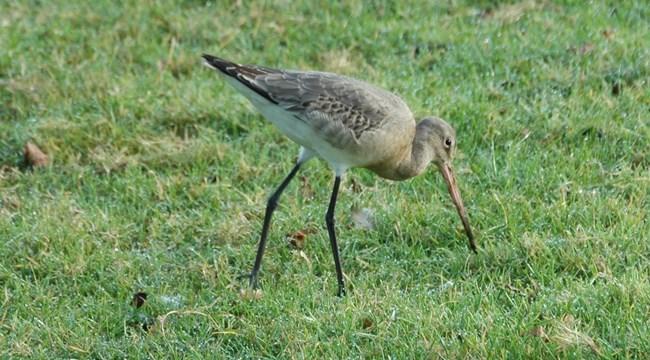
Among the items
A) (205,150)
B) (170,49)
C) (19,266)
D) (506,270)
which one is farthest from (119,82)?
(506,270)

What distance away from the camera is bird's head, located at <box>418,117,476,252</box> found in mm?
6543

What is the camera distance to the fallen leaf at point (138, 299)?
606 centimetres

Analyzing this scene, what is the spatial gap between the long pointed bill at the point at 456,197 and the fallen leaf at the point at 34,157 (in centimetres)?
254

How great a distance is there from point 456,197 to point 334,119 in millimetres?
888

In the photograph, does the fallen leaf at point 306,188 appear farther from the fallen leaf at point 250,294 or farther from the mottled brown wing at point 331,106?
the fallen leaf at point 250,294

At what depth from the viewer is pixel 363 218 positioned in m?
6.86

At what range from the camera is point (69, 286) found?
6316 mm

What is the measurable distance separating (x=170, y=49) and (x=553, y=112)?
289 centimetres

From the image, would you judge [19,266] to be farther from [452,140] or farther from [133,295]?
[452,140]

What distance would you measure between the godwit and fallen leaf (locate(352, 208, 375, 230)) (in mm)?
401

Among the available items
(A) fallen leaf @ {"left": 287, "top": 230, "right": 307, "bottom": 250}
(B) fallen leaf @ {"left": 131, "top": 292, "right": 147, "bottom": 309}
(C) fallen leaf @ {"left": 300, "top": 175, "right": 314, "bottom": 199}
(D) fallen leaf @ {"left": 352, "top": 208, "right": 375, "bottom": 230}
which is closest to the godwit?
(A) fallen leaf @ {"left": 287, "top": 230, "right": 307, "bottom": 250}

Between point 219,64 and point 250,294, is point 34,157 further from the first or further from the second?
point 250,294

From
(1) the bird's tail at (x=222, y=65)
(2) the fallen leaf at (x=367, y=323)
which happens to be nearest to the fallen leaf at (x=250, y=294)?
(2) the fallen leaf at (x=367, y=323)

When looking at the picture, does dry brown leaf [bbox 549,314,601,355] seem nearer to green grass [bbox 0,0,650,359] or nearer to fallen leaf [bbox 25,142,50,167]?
green grass [bbox 0,0,650,359]
